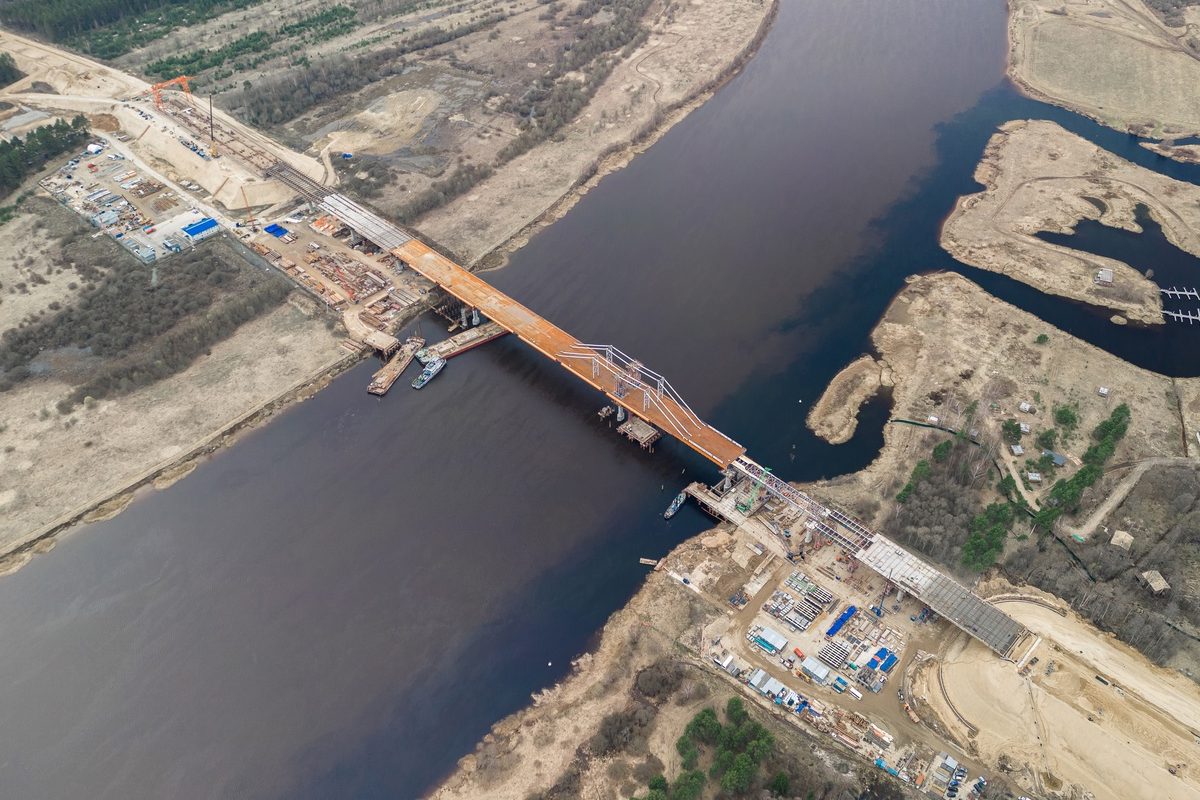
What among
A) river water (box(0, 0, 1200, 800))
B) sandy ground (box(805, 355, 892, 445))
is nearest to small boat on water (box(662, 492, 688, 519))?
river water (box(0, 0, 1200, 800))

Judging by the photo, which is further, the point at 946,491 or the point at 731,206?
the point at 731,206

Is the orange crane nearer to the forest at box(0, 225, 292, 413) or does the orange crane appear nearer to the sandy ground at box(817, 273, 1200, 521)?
the forest at box(0, 225, 292, 413)

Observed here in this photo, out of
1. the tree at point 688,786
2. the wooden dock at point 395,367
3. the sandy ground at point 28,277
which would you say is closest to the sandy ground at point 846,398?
the tree at point 688,786

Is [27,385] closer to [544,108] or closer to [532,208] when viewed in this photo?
[532,208]

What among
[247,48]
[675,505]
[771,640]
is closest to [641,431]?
[675,505]

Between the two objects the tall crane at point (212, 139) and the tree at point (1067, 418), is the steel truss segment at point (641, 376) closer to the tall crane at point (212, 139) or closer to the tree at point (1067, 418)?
the tree at point (1067, 418)

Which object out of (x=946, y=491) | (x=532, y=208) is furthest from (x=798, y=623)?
(x=532, y=208)
